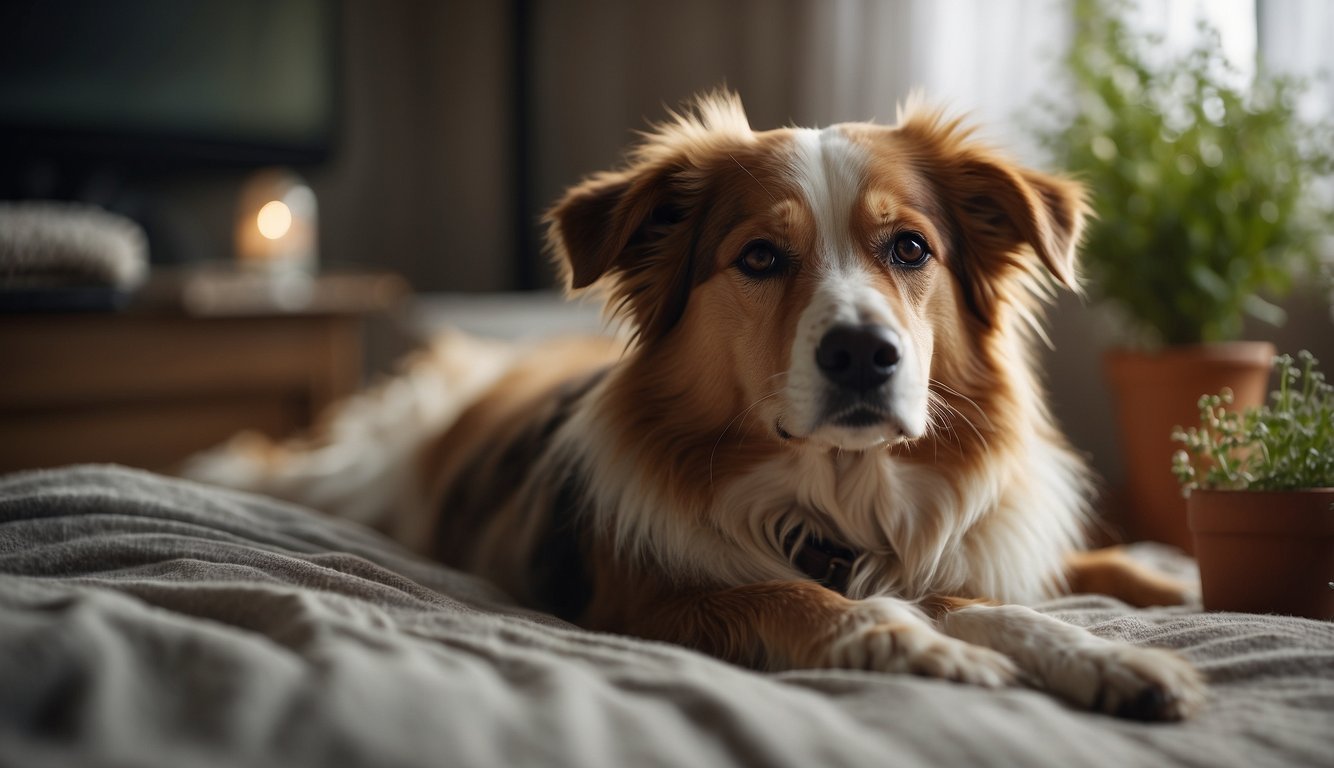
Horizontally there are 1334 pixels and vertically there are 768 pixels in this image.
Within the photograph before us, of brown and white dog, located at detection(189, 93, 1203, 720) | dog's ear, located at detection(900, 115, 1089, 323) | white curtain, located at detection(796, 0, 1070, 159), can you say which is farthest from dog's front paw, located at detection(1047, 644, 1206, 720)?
white curtain, located at detection(796, 0, 1070, 159)

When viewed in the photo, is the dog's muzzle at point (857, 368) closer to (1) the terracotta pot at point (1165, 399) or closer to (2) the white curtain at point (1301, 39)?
(1) the terracotta pot at point (1165, 399)

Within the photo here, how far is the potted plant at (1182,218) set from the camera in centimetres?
244

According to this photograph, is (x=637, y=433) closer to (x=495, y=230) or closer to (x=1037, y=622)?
(x=1037, y=622)

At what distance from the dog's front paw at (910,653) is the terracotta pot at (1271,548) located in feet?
1.59

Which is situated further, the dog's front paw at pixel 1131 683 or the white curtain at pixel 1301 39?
the white curtain at pixel 1301 39

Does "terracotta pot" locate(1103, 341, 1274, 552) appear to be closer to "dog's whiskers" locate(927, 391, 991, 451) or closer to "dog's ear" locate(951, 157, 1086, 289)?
"dog's ear" locate(951, 157, 1086, 289)

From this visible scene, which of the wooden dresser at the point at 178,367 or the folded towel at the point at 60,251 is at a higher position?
the folded towel at the point at 60,251

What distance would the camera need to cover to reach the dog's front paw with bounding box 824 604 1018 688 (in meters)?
1.09

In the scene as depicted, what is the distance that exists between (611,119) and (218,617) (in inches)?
158

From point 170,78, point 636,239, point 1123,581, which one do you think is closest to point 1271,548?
point 1123,581

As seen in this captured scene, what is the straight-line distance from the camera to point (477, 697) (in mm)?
896

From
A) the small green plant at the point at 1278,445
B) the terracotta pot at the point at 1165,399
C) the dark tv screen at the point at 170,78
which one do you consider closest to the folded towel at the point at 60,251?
the dark tv screen at the point at 170,78

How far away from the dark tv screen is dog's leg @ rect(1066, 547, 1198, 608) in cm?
385

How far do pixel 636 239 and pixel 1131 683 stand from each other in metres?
1.03
